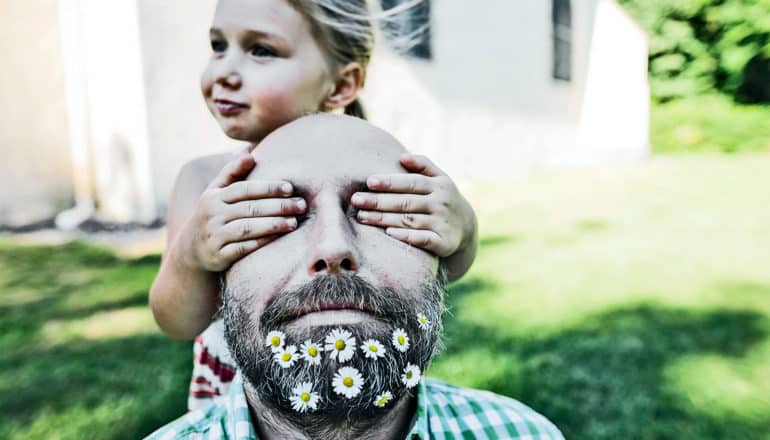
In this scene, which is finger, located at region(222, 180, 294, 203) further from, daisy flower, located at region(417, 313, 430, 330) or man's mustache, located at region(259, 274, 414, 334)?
daisy flower, located at region(417, 313, 430, 330)

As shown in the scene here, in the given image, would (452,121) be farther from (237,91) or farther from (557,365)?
(237,91)

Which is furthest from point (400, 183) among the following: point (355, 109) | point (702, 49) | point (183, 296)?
point (702, 49)

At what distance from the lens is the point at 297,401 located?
1062 millimetres

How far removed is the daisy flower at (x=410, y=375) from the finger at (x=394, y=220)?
0.26m

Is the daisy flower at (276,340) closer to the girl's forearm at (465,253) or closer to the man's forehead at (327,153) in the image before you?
the man's forehead at (327,153)

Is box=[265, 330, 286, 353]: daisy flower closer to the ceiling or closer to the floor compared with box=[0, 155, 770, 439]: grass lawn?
closer to the ceiling

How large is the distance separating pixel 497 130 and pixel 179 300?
8.59 metres

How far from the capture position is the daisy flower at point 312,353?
1038 millimetres

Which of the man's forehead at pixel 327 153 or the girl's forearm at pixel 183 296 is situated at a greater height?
the man's forehead at pixel 327 153

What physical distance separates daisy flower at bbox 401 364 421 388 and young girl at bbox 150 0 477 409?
0.75ft

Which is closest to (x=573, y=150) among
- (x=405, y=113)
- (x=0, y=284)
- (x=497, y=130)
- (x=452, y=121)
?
(x=497, y=130)

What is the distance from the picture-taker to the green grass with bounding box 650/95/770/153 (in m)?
15.3

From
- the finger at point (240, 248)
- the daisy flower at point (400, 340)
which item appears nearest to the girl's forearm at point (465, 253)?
the daisy flower at point (400, 340)

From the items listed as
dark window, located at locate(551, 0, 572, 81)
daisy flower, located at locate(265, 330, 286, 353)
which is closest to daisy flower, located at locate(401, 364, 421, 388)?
daisy flower, located at locate(265, 330, 286, 353)
